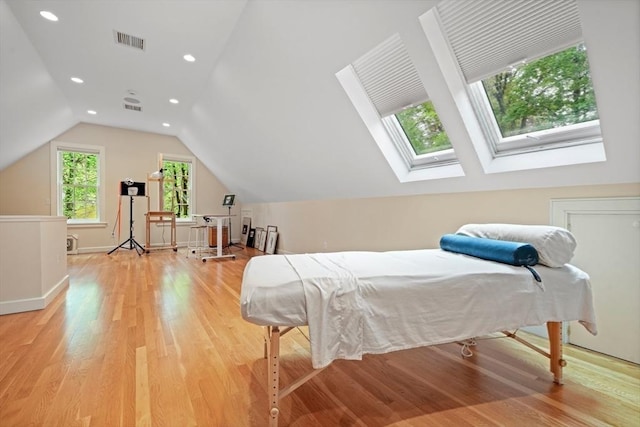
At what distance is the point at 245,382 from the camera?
1.52m

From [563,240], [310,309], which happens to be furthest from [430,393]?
[563,240]

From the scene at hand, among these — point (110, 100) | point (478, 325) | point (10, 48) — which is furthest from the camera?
point (110, 100)

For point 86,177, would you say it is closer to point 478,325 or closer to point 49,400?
point 49,400

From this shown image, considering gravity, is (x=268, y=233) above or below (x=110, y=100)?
below

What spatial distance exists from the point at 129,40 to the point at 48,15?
62 centimetres

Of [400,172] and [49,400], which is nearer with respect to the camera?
[49,400]

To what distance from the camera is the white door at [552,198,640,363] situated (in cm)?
166

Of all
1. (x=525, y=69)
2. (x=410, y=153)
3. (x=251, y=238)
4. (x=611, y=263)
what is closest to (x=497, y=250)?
(x=611, y=263)

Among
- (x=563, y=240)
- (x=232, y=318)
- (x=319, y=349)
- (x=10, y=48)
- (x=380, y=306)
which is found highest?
(x=10, y=48)

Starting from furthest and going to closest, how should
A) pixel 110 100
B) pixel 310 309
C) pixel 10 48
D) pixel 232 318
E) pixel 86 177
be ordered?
pixel 86 177 < pixel 110 100 < pixel 10 48 < pixel 232 318 < pixel 310 309

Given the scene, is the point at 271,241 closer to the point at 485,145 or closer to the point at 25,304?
the point at 25,304

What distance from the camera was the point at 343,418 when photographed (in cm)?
125

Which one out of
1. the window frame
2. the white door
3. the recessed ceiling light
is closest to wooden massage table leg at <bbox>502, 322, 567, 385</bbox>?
the white door

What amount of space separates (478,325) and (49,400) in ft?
7.02
